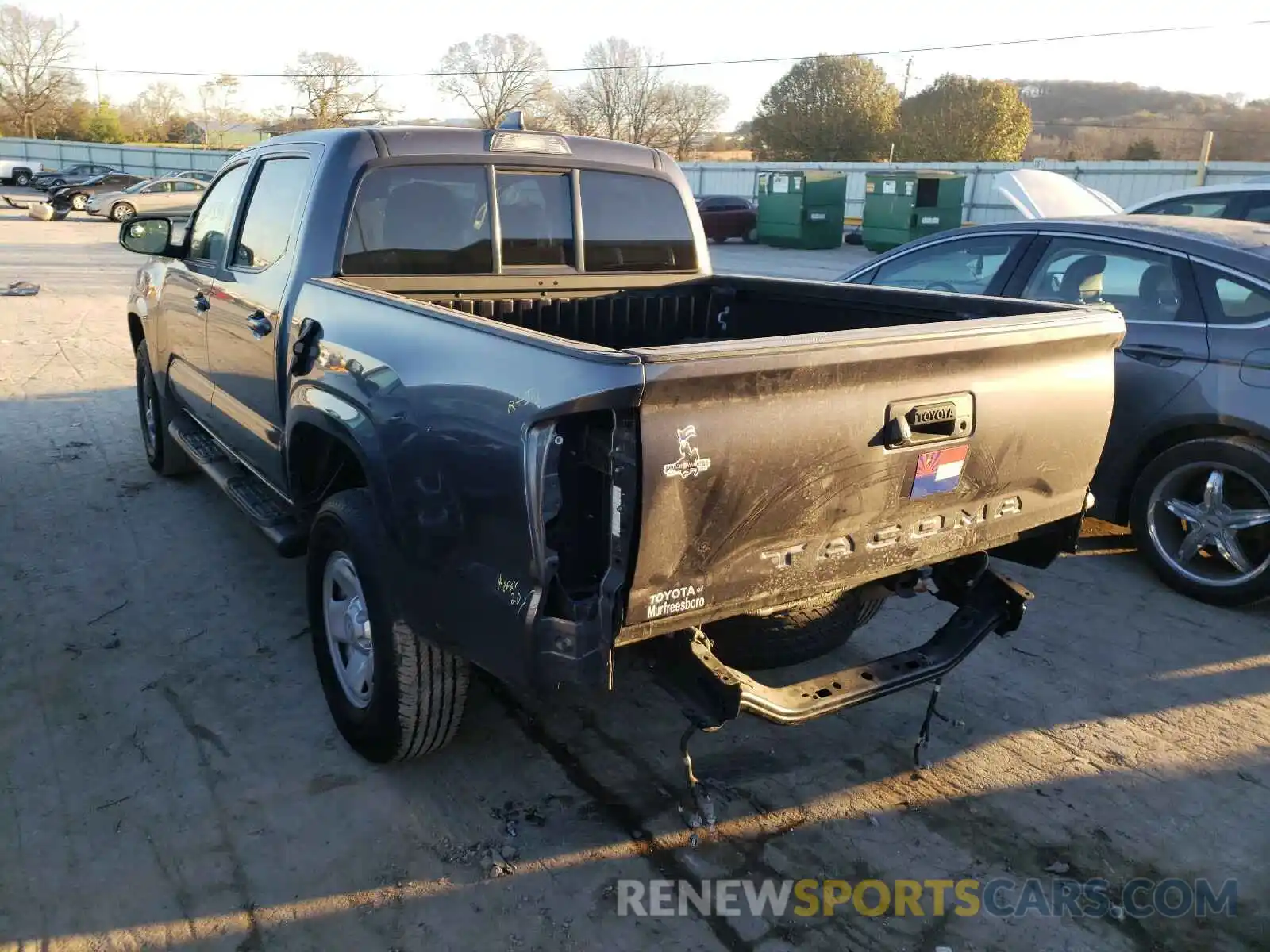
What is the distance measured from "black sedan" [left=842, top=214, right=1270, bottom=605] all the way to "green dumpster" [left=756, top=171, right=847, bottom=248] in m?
22.7

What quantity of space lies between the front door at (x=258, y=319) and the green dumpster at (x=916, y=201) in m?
22.0

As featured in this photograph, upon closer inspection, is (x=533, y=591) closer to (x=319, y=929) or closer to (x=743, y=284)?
(x=319, y=929)

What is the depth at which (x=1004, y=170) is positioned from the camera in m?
28.4

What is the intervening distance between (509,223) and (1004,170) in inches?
1097

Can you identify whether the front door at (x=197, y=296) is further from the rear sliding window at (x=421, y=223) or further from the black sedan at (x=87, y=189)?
the black sedan at (x=87, y=189)

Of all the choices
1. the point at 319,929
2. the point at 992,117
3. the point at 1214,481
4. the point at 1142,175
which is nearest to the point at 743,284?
the point at 1214,481

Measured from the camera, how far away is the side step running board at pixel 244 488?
390cm

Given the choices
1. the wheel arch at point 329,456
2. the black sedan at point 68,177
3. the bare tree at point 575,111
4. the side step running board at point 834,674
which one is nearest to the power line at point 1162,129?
the bare tree at point 575,111

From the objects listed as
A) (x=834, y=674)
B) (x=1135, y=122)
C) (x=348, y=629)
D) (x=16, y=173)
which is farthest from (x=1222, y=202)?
(x=1135, y=122)

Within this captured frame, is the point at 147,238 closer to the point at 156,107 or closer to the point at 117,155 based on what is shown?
the point at 117,155

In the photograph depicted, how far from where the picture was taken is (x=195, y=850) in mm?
2918

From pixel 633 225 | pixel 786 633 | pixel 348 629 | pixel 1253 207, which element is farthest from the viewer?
pixel 1253 207

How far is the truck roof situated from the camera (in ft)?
12.7

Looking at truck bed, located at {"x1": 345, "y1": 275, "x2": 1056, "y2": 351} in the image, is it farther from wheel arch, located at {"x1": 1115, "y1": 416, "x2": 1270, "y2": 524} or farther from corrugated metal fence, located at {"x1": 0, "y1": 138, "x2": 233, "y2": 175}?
corrugated metal fence, located at {"x1": 0, "y1": 138, "x2": 233, "y2": 175}
